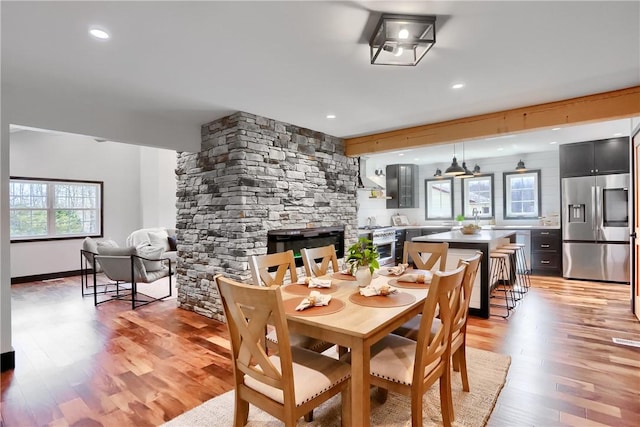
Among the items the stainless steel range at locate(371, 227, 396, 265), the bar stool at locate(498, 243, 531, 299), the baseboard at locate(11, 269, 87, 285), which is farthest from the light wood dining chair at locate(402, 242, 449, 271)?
the baseboard at locate(11, 269, 87, 285)

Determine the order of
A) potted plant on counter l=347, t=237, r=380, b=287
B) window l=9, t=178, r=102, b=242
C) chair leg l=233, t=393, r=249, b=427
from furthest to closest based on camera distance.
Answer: window l=9, t=178, r=102, b=242
potted plant on counter l=347, t=237, r=380, b=287
chair leg l=233, t=393, r=249, b=427

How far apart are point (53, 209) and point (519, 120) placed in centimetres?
815

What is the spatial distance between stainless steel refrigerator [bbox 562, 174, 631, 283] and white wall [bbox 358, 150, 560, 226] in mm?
842

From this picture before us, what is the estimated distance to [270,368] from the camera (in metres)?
1.52

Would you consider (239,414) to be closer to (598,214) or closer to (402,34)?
(402,34)

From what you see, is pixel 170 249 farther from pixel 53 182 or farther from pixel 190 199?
pixel 190 199

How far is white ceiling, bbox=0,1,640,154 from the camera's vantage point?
182 centimetres

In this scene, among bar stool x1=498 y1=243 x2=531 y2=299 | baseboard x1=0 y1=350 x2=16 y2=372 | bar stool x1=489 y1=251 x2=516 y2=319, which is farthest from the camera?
bar stool x1=498 y1=243 x2=531 y2=299

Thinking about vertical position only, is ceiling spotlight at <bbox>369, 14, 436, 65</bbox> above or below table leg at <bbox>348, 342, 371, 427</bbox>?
above

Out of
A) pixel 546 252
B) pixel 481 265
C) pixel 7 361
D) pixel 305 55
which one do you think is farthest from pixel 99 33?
pixel 546 252

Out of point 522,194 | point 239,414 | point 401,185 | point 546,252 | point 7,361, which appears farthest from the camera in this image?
point 401,185

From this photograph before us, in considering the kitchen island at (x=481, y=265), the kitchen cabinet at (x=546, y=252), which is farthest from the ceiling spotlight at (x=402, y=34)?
the kitchen cabinet at (x=546, y=252)

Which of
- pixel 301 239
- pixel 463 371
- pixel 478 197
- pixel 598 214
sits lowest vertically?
pixel 463 371

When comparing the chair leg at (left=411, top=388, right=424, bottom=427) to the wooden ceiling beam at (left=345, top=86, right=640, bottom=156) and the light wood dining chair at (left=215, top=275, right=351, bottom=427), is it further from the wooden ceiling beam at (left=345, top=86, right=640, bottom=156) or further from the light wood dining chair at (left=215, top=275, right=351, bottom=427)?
the wooden ceiling beam at (left=345, top=86, right=640, bottom=156)
